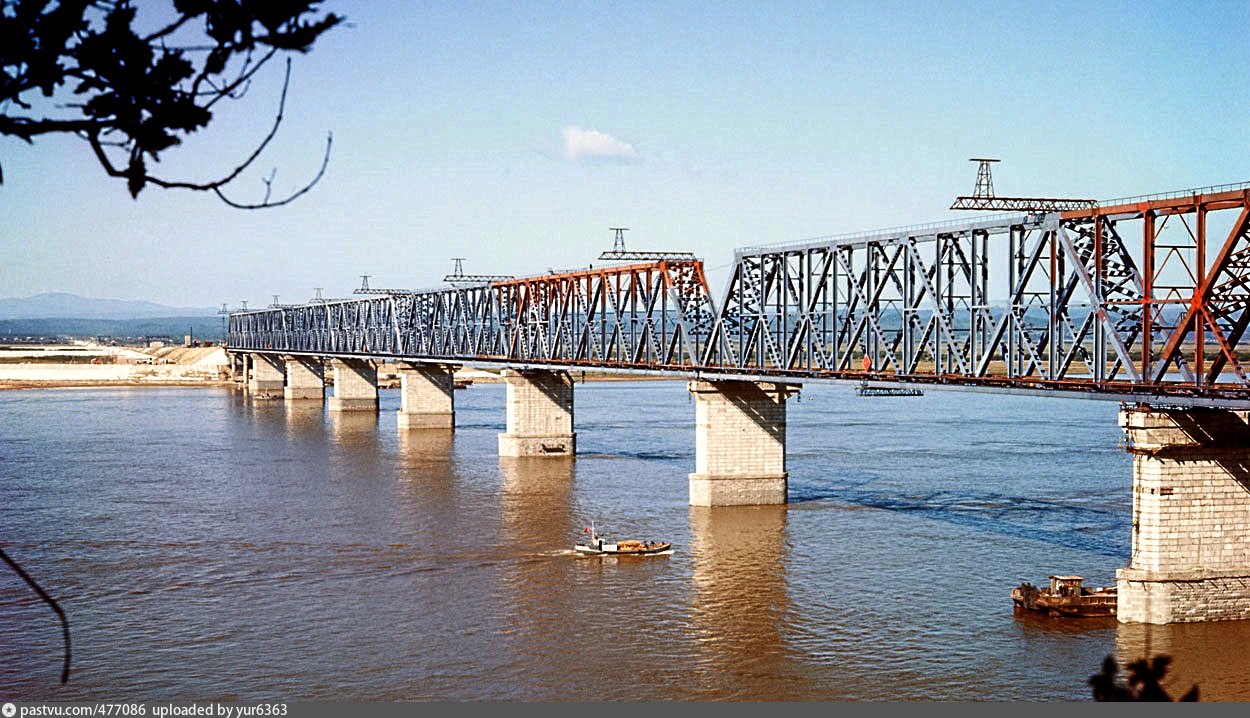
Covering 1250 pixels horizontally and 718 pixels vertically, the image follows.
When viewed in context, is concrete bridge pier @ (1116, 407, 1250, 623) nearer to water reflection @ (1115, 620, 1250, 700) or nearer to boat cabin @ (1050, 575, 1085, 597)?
water reflection @ (1115, 620, 1250, 700)

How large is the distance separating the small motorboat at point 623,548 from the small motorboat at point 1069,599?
1539 centimetres

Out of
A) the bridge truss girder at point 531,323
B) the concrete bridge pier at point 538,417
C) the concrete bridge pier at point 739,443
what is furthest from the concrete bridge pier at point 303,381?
the concrete bridge pier at point 739,443

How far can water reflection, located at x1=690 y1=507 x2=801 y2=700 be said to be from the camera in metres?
34.6

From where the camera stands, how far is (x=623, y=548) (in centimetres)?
5216

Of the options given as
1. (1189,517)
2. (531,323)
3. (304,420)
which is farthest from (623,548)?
(304,420)

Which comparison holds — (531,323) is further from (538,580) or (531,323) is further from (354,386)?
(538,580)

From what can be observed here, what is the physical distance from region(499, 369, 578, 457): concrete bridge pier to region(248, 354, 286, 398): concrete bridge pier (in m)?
99.2

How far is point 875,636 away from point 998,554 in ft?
46.3

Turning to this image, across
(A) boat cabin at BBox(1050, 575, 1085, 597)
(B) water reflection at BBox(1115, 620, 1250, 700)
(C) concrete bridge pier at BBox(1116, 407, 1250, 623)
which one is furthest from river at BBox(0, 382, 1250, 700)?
(A) boat cabin at BBox(1050, 575, 1085, 597)

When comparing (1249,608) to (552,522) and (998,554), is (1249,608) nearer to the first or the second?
(998,554)

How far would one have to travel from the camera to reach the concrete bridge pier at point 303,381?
559ft

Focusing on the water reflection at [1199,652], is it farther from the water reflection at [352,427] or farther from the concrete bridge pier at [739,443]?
the water reflection at [352,427]

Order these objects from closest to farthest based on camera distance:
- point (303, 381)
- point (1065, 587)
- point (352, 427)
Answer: point (1065, 587) → point (352, 427) → point (303, 381)

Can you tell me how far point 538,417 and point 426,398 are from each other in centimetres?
2925
